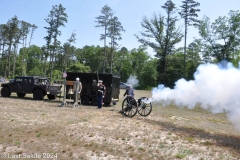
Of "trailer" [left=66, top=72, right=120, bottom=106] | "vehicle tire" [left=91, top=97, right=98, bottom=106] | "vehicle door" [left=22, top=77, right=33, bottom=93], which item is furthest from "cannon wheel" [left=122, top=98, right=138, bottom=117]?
"vehicle door" [left=22, top=77, right=33, bottom=93]

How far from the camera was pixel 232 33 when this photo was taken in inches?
1873

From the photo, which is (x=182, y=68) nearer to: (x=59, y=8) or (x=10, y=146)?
(x=59, y=8)

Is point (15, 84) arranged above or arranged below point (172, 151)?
above

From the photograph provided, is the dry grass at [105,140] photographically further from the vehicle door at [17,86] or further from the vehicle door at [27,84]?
the vehicle door at [17,86]

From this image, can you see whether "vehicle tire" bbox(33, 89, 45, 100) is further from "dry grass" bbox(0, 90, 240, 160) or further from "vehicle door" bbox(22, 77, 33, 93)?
"dry grass" bbox(0, 90, 240, 160)

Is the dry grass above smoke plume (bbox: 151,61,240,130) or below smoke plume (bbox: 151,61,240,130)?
below

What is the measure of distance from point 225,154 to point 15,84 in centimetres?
1849

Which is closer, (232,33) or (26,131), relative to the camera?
(26,131)

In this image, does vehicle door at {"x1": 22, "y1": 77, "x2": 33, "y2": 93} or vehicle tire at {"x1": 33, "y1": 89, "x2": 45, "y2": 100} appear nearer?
vehicle tire at {"x1": 33, "y1": 89, "x2": 45, "y2": 100}

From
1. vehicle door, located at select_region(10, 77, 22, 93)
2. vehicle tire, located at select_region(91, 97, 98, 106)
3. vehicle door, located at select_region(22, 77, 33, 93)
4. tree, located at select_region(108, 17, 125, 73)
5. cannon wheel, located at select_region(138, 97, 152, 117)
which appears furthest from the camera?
tree, located at select_region(108, 17, 125, 73)

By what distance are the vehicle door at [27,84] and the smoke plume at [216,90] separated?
1248cm

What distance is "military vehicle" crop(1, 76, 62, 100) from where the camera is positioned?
21.4 metres

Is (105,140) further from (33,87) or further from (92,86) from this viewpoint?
(33,87)

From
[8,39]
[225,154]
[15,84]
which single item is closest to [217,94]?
[225,154]
